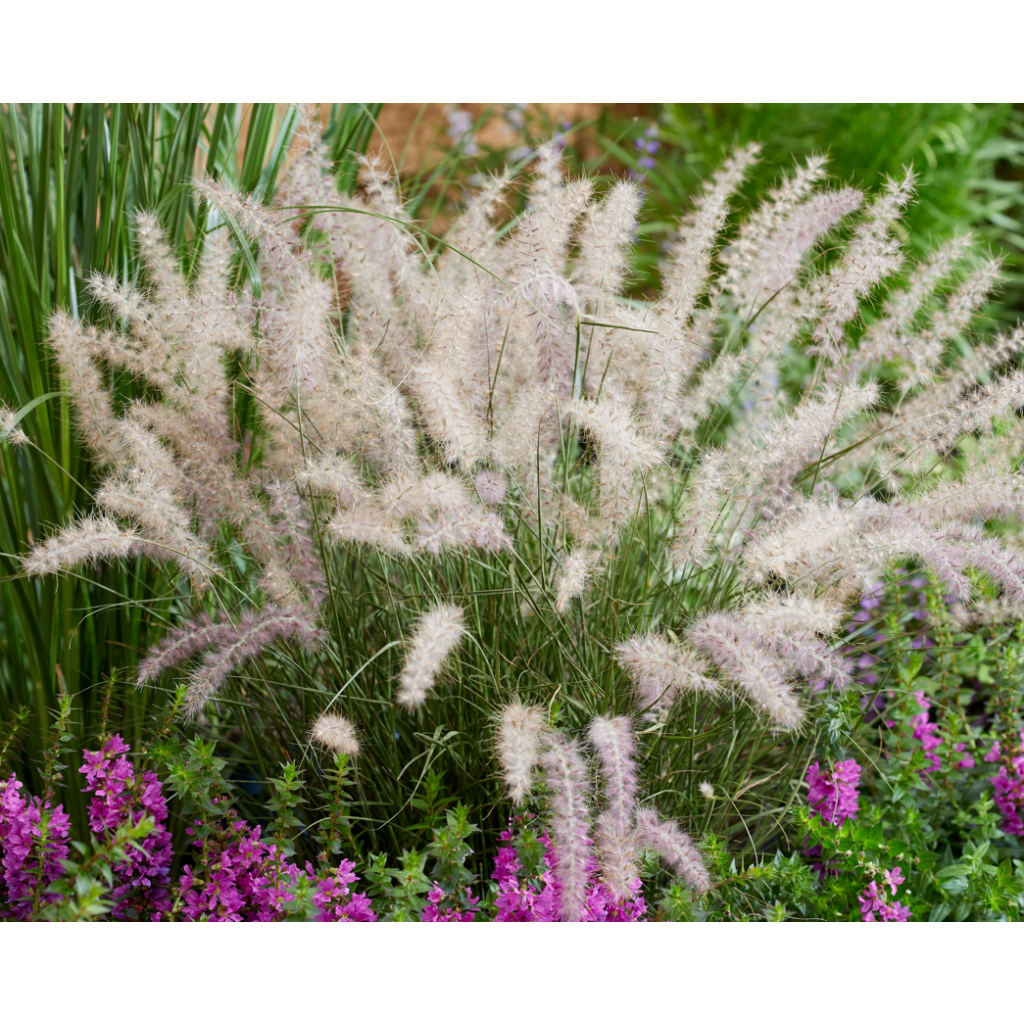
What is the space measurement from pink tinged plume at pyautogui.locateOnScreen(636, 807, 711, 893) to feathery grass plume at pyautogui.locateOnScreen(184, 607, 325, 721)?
0.46 metres

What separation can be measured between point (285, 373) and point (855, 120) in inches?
138

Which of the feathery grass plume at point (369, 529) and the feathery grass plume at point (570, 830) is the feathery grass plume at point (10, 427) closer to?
the feathery grass plume at point (369, 529)

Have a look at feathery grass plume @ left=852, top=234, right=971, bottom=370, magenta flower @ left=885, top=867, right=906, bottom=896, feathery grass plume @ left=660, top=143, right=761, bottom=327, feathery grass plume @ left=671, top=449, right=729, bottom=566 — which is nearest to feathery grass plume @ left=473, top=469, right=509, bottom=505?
feathery grass plume @ left=671, top=449, right=729, bottom=566

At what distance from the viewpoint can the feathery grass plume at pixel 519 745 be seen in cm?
87

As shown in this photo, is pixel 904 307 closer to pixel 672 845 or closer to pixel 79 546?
pixel 672 845

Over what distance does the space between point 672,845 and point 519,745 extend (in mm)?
275

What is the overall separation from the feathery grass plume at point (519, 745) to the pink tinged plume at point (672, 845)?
166 millimetres

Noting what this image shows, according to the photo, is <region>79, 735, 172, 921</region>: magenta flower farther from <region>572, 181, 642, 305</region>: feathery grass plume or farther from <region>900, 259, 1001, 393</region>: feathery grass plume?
<region>900, 259, 1001, 393</region>: feathery grass plume

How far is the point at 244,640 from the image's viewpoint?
111cm

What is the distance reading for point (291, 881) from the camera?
119 cm

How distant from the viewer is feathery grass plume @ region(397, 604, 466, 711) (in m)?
0.83

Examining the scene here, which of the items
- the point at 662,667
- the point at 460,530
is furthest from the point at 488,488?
the point at 662,667

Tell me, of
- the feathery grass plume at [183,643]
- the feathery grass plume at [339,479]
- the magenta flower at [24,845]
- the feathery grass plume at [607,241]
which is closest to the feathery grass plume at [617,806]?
the feathery grass plume at [339,479]

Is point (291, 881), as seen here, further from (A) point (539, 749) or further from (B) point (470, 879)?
(A) point (539, 749)
